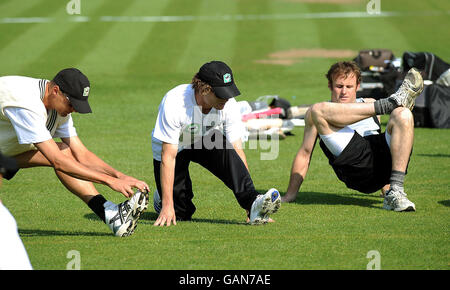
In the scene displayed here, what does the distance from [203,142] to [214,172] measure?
324 mm

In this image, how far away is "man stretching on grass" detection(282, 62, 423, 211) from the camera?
7297 millimetres

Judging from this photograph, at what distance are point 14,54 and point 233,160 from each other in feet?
50.7

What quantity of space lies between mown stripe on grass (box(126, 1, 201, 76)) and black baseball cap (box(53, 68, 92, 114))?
1358 cm

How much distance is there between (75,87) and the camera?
619 centimetres

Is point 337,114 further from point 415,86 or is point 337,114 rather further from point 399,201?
point 399,201

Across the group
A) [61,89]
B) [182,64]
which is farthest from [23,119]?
[182,64]

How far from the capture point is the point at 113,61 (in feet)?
68.4

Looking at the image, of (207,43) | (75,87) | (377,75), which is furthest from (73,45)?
(75,87)

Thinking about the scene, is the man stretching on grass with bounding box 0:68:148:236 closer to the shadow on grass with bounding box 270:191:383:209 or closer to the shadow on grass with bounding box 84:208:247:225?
the shadow on grass with bounding box 84:208:247:225

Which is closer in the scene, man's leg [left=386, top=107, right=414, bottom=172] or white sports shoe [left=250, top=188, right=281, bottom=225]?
white sports shoe [left=250, top=188, right=281, bottom=225]

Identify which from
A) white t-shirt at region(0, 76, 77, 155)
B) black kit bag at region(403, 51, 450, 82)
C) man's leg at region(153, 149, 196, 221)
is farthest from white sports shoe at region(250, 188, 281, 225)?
black kit bag at region(403, 51, 450, 82)

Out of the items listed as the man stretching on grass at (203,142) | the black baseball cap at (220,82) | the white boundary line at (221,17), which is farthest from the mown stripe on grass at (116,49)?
the black baseball cap at (220,82)

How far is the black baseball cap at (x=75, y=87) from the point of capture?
6195mm
